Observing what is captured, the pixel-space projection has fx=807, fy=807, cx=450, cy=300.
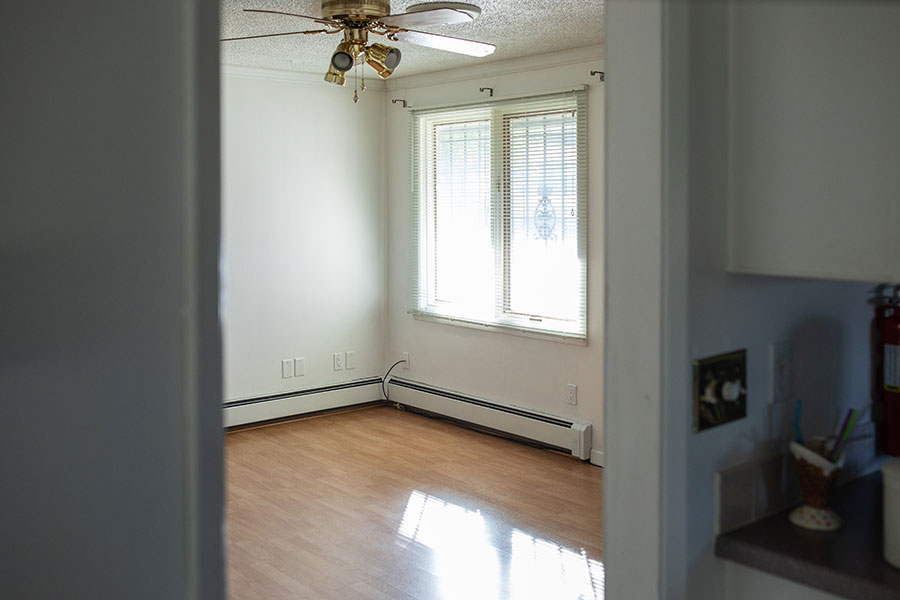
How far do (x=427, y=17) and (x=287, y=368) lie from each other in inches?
126

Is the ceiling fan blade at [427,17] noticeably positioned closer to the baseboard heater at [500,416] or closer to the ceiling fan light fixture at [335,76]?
the ceiling fan light fixture at [335,76]

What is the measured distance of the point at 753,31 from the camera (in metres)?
1.38

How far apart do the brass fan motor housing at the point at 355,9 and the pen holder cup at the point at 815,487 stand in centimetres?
265

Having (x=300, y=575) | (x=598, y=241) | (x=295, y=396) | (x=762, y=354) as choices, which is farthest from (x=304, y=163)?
(x=762, y=354)

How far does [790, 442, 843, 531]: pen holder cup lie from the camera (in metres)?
1.44

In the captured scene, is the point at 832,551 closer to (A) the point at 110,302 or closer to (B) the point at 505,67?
(A) the point at 110,302

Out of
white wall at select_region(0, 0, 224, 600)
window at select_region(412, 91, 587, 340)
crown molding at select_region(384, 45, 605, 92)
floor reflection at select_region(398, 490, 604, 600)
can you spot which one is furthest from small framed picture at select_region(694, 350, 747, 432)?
crown molding at select_region(384, 45, 605, 92)

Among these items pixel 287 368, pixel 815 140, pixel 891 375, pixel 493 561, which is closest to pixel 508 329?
pixel 287 368

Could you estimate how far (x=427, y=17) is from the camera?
3.36 meters

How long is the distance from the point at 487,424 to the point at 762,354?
415 cm

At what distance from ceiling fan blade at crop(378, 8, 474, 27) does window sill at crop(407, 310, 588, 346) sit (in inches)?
86.5

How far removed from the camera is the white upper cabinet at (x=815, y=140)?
1.23m

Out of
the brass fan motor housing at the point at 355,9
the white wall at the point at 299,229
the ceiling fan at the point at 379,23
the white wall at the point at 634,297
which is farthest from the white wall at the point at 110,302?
the white wall at the point at 299,229

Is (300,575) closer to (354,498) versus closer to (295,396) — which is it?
(354,498)
